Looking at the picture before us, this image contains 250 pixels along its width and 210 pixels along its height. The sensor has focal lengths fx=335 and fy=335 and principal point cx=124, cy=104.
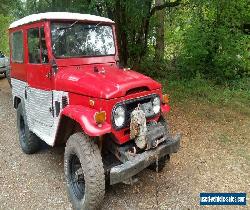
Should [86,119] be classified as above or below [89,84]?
below

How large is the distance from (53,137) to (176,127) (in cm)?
352

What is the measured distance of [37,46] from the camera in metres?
5.39

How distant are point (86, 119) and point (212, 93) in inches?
287

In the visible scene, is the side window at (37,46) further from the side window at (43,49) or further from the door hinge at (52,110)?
the door hinge at (52,110)

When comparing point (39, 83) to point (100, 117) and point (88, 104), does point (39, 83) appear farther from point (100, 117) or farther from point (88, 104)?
point (100, 117)

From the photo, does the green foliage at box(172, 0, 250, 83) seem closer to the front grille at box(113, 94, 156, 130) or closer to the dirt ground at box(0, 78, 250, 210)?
the dirt ground at box(0, 78, 250, 210)

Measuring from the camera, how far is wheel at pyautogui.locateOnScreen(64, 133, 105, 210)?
13.4 ft

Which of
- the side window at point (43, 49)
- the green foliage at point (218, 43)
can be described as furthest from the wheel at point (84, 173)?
the green foliage at point (218, 43)

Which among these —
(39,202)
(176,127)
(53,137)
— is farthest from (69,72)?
(176,127)

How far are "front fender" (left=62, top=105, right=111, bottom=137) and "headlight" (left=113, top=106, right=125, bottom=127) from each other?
160mm

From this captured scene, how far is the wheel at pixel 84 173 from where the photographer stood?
4.07 metres

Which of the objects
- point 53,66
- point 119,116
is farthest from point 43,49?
point 119,116

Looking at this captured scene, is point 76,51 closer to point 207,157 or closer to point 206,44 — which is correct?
point 207,157

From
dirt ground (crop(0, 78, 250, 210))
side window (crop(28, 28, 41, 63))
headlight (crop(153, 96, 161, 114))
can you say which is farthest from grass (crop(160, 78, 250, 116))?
side window (crop(28, 28, 41, 63))
